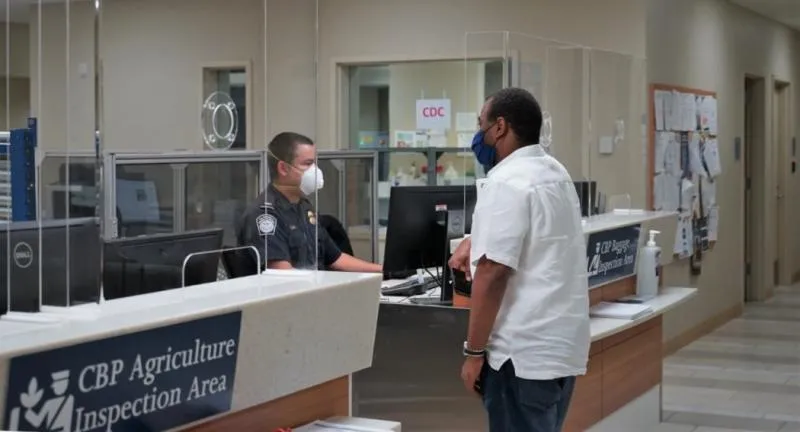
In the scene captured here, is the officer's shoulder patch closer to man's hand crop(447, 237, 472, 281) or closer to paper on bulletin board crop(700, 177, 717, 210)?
man's hand crop(447, 237, 472, 281)

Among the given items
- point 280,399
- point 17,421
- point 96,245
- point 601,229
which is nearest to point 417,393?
point 601,229

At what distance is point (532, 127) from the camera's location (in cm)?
340

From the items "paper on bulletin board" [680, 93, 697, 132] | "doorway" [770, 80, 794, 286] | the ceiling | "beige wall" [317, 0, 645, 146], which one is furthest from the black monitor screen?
"doorway" [770, 80, 794, 286]

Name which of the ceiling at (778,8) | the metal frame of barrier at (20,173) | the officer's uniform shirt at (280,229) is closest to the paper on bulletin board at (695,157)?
the ceiling at (778,8)

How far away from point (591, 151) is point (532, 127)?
12.6 feet

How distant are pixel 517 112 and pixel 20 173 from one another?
144 cm

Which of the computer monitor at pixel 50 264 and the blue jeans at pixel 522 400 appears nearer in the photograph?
the computer monitor at pixel 50 264

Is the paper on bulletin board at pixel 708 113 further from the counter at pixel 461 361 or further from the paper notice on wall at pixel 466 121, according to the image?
the counter at pixel 461 361

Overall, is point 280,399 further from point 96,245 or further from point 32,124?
point 32,124

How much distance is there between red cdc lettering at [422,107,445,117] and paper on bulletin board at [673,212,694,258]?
191 centimetres

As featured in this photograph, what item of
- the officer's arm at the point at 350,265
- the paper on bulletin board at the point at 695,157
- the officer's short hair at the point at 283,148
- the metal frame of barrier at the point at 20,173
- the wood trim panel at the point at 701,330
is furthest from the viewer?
the paper on bulletin board at the point at 695,157

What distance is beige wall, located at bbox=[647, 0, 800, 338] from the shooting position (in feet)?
26.5

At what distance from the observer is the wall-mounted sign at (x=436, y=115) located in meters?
8.41

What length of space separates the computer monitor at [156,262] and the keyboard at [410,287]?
5.33 feet
